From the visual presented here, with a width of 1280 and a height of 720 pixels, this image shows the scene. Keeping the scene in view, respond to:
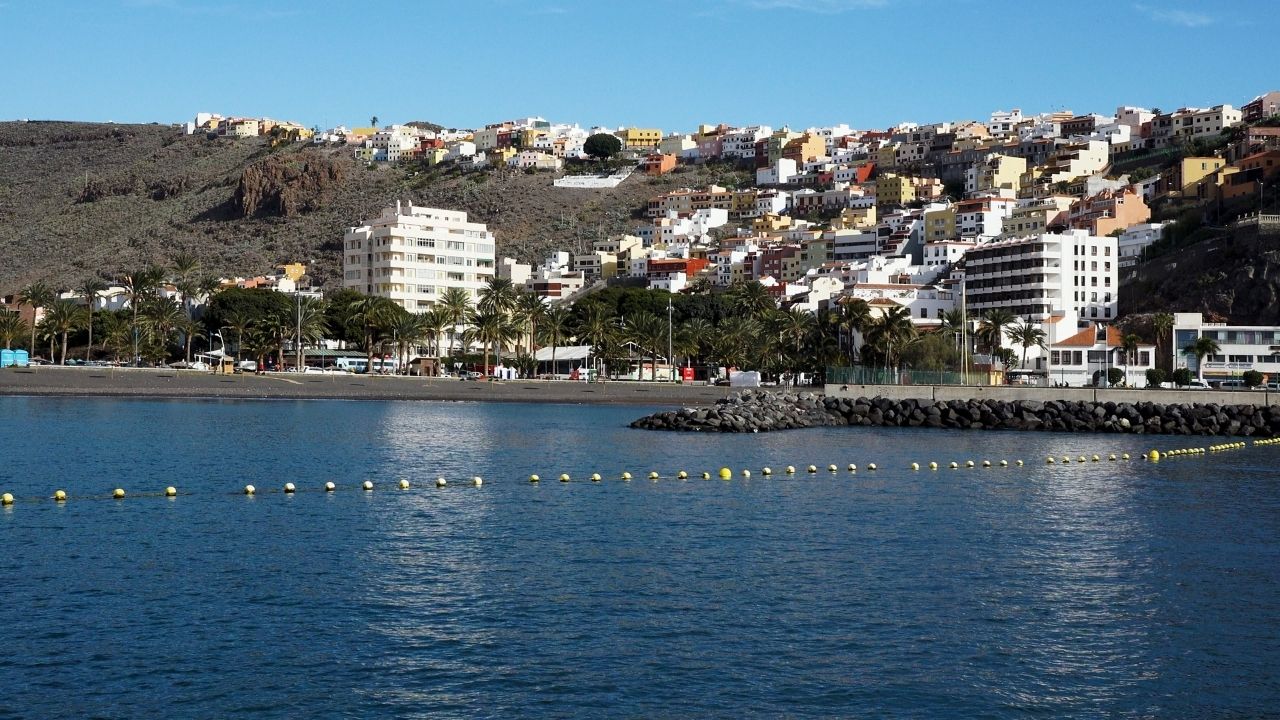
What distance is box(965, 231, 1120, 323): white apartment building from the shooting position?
447ft

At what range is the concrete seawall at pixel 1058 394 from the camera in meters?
77.2

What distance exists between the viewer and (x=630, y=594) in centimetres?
2334

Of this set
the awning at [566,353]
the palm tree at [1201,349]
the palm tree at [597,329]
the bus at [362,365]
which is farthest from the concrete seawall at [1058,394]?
the bus at [362,365]

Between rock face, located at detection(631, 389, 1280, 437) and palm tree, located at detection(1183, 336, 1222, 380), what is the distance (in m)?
32.1

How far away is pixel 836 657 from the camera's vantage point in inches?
758

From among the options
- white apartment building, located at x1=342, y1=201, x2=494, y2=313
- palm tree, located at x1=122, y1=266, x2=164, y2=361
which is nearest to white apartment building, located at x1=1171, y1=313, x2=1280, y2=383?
white apartment building, located at x1=342, y1=201, x2=494, y2=313

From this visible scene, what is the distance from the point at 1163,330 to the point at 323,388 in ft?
219

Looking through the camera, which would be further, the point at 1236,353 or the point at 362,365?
the point at 362,365

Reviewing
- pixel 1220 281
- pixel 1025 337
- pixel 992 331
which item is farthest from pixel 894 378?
pixel 1220 281

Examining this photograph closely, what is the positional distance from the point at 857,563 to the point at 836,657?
767 cm

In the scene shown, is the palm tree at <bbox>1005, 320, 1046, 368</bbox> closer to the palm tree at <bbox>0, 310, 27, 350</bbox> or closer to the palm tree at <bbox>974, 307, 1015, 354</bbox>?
the palm tree at <bbox>974, 307, 1015, 354</bbox>

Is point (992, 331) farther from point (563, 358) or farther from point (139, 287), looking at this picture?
point (139, 287)

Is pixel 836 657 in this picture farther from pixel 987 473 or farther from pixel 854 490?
pixel 987 473

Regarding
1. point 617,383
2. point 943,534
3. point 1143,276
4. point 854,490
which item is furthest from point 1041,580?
point 1143,276
